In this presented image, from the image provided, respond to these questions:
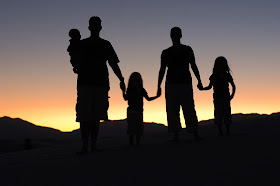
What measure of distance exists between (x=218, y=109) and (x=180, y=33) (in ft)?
6.53

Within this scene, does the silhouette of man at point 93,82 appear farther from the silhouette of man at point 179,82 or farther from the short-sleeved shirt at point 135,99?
the short-sleeved shirt at point 135,99

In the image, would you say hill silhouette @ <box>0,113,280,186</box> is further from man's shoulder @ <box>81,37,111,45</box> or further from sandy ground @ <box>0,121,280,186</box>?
man's shoulder @ <box>81,37,111,45</box>

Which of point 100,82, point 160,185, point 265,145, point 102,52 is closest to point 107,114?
point 100,82

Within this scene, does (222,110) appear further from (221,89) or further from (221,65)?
(221,65)

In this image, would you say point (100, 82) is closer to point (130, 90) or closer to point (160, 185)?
point (130, 90)

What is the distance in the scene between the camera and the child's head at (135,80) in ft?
25.0

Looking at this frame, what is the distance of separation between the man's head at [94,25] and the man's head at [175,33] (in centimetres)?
149

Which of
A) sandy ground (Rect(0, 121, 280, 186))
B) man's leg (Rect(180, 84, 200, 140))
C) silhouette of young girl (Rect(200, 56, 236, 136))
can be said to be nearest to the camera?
sandy ground (Rect(0, 121, 280, 186))

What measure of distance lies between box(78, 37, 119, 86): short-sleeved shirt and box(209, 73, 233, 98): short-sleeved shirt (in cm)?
273

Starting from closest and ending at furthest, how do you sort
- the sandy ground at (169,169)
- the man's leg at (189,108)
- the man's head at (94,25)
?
the sandy ground at (169,169) < the man's head at (94,25) < the man's leg at (189,108)

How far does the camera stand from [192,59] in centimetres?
705

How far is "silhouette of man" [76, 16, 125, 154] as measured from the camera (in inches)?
236

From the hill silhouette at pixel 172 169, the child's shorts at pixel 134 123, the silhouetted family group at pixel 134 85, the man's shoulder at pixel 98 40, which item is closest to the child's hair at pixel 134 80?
the silhouetted family group at pixel 134 85

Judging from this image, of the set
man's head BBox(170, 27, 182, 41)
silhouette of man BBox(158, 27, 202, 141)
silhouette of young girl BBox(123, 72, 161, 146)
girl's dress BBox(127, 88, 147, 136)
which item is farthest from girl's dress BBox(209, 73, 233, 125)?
girl's dress BBox(127, 88, 147, 136)
